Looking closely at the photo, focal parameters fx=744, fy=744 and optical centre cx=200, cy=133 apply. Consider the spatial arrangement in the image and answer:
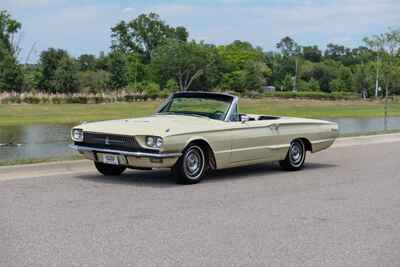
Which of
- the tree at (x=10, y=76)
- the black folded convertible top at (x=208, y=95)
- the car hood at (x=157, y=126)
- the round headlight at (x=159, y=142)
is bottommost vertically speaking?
the round headlight at (x=159, y=142)

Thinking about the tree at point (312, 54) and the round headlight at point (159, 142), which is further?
the tree at point (312, 54)

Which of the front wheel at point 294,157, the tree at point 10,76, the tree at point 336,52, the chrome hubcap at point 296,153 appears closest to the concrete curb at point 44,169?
the front wheel at point 294,157

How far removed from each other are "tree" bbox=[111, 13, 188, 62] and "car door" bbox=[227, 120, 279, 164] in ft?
380

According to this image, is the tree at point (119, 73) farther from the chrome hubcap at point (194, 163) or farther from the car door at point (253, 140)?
the chrome hubcap at point (194, 163)

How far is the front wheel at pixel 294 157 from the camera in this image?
12938 mm

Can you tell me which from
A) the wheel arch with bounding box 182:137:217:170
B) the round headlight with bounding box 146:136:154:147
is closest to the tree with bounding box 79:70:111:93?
the wheel arch with bounding box 182:137:217:170

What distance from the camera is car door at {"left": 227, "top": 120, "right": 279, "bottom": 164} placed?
1159cm

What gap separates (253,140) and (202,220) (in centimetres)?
387

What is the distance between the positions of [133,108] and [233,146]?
102ft

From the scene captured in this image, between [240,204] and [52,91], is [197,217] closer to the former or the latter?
[240,204]

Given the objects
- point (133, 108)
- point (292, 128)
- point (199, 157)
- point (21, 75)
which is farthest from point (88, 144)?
point (21, 75)

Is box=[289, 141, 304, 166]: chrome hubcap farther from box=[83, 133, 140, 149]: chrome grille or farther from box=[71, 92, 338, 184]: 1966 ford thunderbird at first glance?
box=[83, 133, 140, 149]: chrome grille

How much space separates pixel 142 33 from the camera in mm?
128000

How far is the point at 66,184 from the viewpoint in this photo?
10656 mm
